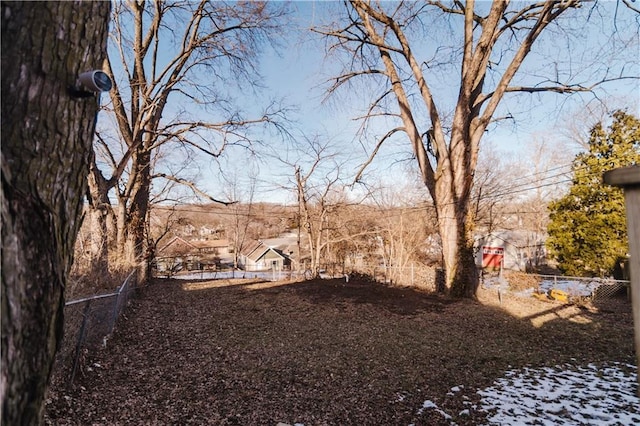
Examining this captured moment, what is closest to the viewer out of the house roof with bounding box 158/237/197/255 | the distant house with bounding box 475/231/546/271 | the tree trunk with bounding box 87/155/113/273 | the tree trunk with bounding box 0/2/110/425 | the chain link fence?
the tree trunk with bounding box 0/2/110/425

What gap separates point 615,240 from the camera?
1273 cm

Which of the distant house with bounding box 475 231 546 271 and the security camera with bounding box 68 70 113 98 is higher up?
the security camera with bounding box 68 70 113 98

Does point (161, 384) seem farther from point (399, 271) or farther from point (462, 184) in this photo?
point (399, 271)

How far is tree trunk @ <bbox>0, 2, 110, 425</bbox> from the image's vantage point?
1057mm

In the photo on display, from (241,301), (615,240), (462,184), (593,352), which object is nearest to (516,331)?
(593,352)

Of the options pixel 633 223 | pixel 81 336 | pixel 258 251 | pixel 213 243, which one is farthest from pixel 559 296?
pixel 213 243

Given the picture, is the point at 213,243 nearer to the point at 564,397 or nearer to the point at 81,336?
the point at 81,336

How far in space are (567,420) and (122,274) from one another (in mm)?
7743

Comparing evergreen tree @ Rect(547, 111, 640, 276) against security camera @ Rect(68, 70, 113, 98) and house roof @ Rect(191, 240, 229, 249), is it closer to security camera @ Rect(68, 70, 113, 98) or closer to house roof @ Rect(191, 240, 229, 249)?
security camera @ Rect(68, 70, 113, 98)

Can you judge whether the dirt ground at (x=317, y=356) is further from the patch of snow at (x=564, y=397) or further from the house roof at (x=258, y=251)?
the house roof at (x=258, y=251)

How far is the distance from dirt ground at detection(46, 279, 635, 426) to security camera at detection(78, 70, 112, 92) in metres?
2.84

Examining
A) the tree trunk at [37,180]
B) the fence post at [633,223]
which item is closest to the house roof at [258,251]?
the tree trunk at [37,180]

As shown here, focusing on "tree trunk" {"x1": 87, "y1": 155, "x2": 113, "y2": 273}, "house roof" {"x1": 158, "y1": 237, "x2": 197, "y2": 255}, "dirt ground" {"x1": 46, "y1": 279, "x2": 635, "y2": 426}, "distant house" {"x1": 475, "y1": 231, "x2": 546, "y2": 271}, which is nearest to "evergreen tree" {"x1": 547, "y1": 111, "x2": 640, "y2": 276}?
"dirt ground" {"x1": 46, "y1": 279, "x2": 635, "y2": 426}

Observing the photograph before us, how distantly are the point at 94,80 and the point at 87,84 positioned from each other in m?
0.03
